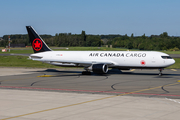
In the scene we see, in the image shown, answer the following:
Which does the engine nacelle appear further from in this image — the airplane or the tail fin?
the tail fin

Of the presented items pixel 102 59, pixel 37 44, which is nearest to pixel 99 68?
pixel 102 59

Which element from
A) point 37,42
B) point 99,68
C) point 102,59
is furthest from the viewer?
point 37,42

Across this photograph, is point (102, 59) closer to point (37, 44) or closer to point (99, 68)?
point (99, 68)

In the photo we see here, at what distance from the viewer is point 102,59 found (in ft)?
147

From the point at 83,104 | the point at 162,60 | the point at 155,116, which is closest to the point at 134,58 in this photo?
the point at 162,60

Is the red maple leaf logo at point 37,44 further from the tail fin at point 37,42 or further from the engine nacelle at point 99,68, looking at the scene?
the engine nacelle at point 99,68

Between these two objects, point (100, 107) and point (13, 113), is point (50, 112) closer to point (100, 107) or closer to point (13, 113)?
point (13, 113)

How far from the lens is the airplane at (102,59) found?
41781 mm

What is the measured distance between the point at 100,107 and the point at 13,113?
235 inches

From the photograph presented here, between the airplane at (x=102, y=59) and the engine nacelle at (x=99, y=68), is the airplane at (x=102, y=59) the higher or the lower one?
the higher one

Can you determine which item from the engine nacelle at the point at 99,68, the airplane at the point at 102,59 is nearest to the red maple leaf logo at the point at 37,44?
the airplane at the point at 102,59

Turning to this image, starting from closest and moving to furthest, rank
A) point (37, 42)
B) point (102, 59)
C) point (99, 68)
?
point (99, 68), point (102, 59), point (37, 42)

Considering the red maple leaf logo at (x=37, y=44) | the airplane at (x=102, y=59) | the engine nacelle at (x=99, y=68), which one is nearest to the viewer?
the engine nacelle at (x=99, y=68)

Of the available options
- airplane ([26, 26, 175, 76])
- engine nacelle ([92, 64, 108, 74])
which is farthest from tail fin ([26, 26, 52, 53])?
engine nacelle ([92, 64, 108, 74])
